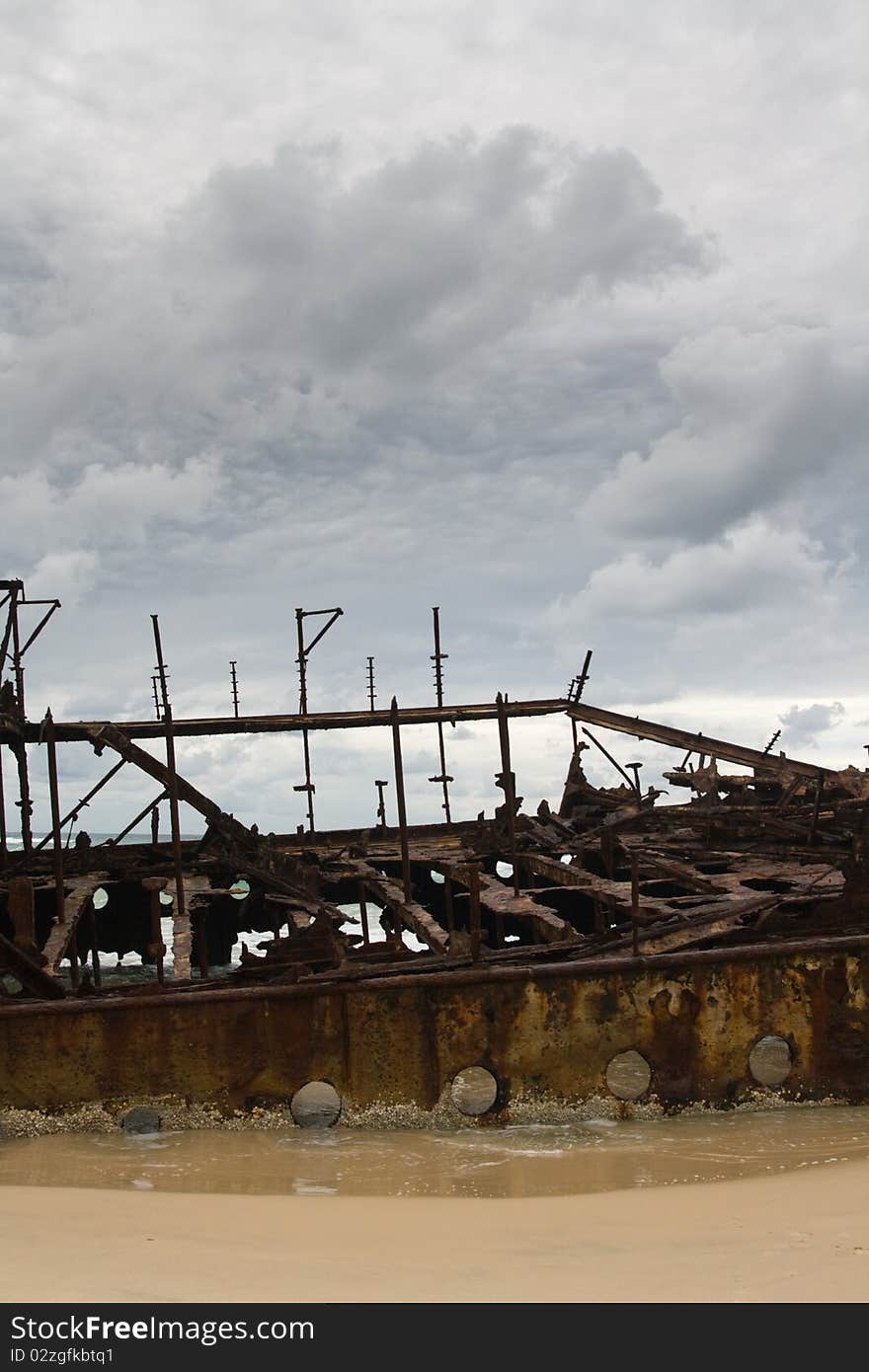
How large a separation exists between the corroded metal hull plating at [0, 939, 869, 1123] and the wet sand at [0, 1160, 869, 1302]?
148 cm

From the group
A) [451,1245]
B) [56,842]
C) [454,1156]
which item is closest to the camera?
[451,1245]

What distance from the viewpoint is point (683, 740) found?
75.9ft

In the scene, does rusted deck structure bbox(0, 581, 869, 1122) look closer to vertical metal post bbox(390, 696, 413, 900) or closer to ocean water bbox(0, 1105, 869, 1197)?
ocean water bbox(0, 1105, 869, 1197)

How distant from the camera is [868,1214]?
6234 millimetres

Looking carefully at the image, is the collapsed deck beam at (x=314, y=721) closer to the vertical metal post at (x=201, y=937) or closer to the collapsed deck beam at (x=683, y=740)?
the collapsed deck beam at (x=683, y=740)

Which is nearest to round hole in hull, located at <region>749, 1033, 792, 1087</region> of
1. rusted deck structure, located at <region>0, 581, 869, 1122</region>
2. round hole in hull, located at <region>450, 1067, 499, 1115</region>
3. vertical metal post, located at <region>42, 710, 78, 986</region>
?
rusted deck structure, located at <region>0, 581, 869, 1122</region>

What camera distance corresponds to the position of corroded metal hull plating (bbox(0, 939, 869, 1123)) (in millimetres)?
8523

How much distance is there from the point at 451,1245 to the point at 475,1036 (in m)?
2.92

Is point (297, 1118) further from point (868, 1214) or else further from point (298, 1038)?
point (868, 1214)

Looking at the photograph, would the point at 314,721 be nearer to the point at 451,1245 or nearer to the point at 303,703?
the point at 303,703

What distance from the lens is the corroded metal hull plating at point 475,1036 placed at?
28.0ft

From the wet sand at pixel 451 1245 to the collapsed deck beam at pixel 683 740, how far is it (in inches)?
613

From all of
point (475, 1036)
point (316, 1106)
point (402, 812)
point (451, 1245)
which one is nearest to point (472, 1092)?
point (475, 1036)
